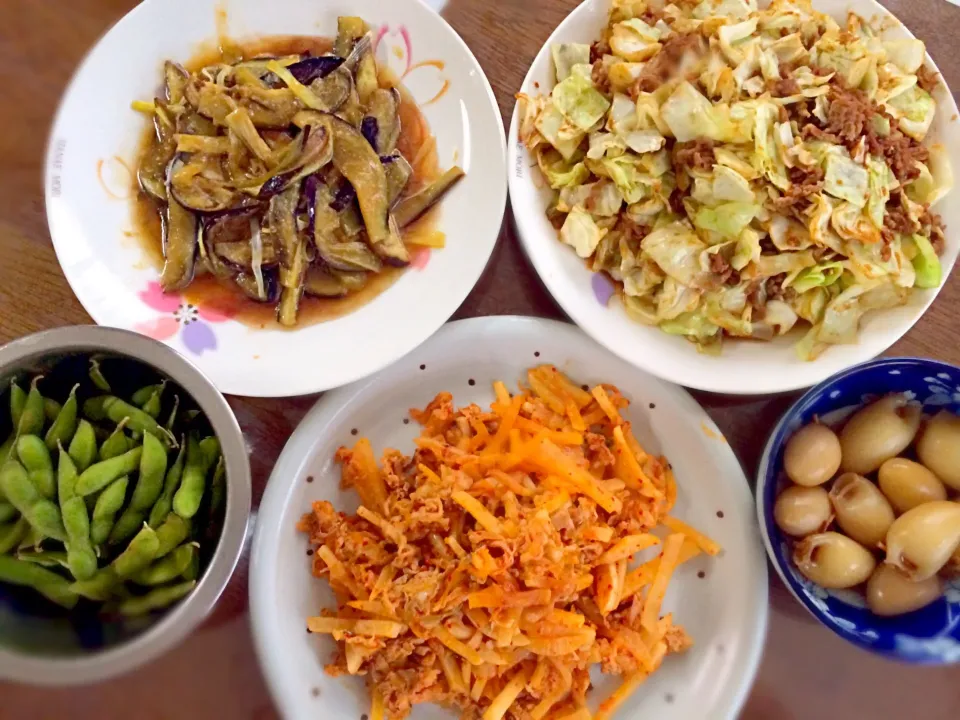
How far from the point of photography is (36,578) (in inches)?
38.1

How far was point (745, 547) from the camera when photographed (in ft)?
3.97

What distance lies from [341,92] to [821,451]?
986 mm

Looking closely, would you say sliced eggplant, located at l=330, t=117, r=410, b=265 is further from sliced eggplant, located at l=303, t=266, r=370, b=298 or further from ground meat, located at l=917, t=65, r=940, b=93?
Result: ground meat, located at l=917, t=65, r=940, b=93

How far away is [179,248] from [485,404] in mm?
586

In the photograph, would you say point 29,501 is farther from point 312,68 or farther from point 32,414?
point 312,68

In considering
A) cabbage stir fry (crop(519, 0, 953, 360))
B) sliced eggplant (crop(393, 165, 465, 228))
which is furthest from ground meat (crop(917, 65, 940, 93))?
sliced eggplant (crop(393, 165, 465, 228))

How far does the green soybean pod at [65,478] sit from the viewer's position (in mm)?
934

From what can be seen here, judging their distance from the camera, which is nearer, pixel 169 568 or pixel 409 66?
pixel 169 568

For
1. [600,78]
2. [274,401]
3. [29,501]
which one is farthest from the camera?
[274,401]

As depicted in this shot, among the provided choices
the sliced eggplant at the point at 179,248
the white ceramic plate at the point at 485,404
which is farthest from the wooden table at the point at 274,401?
the sliced eggplant at the point at 179,248

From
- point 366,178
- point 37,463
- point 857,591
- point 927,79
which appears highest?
point 927,79

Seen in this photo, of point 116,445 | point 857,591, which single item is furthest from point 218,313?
Answer: point 857,591

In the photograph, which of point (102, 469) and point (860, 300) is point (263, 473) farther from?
point (860, 300)

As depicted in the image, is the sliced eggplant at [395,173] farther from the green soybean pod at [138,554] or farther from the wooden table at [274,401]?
the green soybean pod at [138,554]
